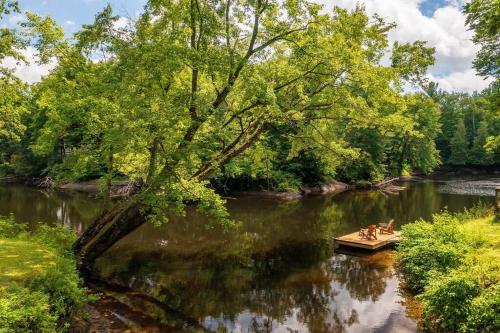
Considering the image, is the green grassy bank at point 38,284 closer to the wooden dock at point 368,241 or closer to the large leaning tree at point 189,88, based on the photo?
the large leaning tree at point 189,88

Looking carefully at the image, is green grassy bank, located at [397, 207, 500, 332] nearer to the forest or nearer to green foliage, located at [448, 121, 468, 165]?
the forest

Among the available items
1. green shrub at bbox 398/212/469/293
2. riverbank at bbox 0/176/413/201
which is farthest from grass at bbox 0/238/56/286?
riverbank at bbox 0/176/413/201

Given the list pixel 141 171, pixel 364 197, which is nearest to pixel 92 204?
pixel 141 171

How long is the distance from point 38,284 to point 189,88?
28.1 ft

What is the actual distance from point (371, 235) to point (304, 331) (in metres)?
9.60

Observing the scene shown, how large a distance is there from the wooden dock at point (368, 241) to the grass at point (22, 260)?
42.0 feet

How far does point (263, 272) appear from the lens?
15.8 metres

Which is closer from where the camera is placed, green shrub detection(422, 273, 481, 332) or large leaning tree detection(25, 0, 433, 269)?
green shrub detection(422, 273, 481, 332)

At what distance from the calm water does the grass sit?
333cm

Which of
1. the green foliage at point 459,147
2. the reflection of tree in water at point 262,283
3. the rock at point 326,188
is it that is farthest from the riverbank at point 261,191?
the green foliage at point 459,147

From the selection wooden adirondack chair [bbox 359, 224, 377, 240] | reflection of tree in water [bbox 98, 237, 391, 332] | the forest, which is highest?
the forest

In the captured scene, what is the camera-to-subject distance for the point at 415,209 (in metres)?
31.8

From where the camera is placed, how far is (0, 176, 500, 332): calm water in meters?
11.6

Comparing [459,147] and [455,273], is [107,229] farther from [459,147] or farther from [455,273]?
[459,147]
